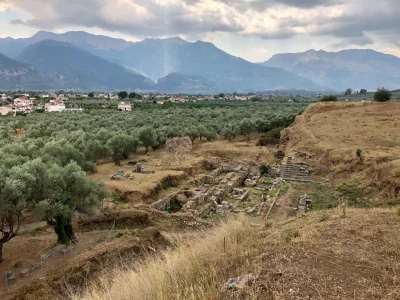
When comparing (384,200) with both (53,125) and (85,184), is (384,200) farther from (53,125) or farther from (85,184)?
(53,125)

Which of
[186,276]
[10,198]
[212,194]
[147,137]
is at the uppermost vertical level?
[186,276]

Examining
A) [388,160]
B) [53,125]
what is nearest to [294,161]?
[388,160]

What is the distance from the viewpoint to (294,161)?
36750 mm

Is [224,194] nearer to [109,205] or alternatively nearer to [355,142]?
[109,205]

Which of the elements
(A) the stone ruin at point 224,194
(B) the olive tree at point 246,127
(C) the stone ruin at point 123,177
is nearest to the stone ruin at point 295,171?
(A) the stone ruin at point 224,194

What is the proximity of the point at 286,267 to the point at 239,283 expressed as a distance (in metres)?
1.34

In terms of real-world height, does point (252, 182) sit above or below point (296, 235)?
below

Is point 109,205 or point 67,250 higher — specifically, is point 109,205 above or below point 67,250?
below

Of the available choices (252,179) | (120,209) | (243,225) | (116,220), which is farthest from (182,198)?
(243,225)

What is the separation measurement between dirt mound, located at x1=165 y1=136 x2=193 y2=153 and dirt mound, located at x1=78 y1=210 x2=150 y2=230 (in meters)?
24.7

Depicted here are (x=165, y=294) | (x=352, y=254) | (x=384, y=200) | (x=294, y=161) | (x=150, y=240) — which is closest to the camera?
(x=165, y=294)

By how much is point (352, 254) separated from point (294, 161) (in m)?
30.2

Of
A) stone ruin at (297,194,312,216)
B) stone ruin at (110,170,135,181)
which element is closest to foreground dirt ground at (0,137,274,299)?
stone ruin at (110,170,135,181)

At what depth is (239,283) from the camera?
19.6 feet
